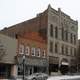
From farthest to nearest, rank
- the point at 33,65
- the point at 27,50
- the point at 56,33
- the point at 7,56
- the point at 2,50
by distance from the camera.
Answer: the point at 56,33, the point at 33,65, the point at 27,50, the point at 7,56, the point at 2,50

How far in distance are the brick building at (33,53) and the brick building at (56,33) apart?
202cm

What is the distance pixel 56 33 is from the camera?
57.3 m

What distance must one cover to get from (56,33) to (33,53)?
1076 cm

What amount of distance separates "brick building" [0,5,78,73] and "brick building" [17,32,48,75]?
2.02 metres

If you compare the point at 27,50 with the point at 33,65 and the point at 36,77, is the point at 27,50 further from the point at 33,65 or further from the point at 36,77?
the point at 36,77

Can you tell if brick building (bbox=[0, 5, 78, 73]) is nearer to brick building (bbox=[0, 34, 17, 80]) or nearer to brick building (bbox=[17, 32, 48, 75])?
brick building (bbox=[17, 32, 48, 75])

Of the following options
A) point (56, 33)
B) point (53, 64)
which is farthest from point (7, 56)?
point (56, 33)

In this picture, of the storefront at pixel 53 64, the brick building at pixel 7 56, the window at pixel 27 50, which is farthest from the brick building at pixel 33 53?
the storefront at pixel 53 64

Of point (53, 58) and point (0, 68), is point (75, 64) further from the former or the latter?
point (0, 68)

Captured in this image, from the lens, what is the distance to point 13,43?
145 ft

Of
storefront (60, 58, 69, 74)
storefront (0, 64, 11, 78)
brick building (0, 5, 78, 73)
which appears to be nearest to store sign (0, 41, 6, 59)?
storefront (0, 64, 11, 78)

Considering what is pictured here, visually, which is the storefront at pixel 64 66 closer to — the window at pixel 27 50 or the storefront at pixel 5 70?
the window at pixel 27 50

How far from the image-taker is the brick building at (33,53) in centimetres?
4606

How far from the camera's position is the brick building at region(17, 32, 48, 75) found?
1813 inches
